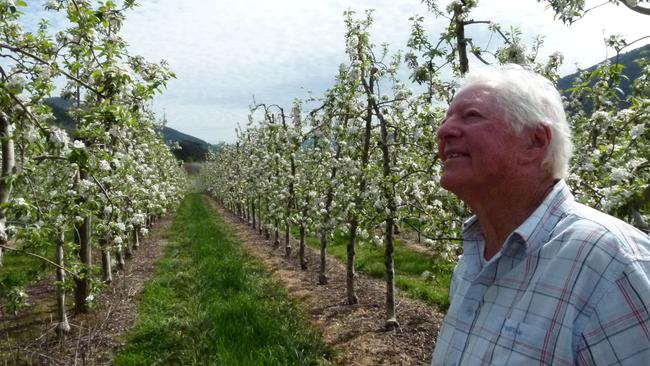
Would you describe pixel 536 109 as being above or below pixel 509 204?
above

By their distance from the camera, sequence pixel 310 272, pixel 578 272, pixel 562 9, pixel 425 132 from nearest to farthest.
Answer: pixel 578 272 < pixel 562 9 < pixel 425 132 < pixel 310 272

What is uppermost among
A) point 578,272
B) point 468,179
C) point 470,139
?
point 470,139

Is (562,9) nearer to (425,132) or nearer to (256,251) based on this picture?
(425,132)

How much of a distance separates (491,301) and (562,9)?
122 inches

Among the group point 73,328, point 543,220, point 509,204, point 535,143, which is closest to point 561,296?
point 543,220

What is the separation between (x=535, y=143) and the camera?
1787 millimetres

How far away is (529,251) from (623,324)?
40cm

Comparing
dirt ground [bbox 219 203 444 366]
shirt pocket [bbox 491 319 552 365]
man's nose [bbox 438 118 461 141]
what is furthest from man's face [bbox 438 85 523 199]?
dirt ground [bbox 219 203 444 366]

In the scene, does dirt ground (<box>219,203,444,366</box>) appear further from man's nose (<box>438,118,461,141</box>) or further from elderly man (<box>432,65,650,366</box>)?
man's nose (<box>438,118,461,141</box>)

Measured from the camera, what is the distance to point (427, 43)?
17.7 ft

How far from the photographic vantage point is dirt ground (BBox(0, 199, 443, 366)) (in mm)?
7086

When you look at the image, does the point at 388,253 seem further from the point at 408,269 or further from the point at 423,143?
the point at 408,269

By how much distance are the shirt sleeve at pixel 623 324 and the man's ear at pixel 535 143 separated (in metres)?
0.56

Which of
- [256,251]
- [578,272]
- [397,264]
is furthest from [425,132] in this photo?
[256,251]
